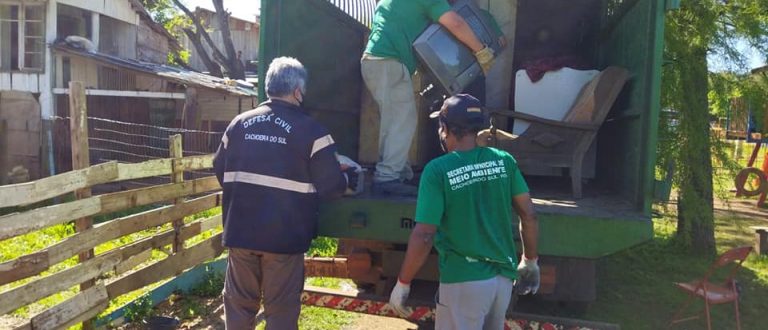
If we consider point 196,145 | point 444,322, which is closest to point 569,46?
point 444,322

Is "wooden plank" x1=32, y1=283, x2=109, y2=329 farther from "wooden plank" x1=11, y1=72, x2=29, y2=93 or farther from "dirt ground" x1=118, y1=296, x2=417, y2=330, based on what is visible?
"wooden plank" x1=11, y1=72, x2=29, y2=93

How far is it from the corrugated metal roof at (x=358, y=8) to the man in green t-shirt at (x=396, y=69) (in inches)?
40.2

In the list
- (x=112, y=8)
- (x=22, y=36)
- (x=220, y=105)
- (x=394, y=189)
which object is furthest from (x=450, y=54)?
(x=112, y=8)

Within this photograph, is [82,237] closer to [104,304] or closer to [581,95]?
[104,304]

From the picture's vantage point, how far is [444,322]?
117 inches

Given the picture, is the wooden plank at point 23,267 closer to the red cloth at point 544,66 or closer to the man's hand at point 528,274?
the man's hand at point 528,274

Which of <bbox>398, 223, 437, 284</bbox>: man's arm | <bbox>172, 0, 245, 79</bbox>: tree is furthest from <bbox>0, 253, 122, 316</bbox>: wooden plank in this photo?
<bbox>172, 0, 245, 79</bbox>: tree

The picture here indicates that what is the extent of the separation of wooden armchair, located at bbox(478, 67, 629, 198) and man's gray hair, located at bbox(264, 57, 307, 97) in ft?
4.74

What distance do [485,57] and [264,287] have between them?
7.45 ft

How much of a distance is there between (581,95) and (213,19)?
28.9 metres

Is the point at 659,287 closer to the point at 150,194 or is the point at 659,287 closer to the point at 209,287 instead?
the point at 209,287

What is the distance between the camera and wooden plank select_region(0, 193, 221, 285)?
13.9ft

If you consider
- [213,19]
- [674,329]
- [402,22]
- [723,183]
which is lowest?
[674,329]

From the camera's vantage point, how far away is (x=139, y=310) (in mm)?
5285
